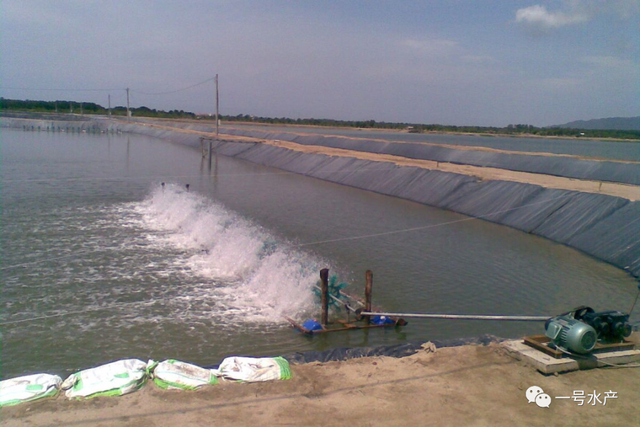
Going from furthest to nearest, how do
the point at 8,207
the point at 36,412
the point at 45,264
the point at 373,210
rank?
the point at 373,210, the point at 8,207, the point at 45,264, the point at 36,412

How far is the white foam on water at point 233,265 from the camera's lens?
10.1 metres

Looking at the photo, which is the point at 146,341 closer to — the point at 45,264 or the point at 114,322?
the point at 114,322

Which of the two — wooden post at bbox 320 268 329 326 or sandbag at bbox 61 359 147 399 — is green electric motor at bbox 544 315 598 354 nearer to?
wooden post at bbox 320 268 329 326

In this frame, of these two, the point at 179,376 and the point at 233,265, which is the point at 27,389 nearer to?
the point at 179,376

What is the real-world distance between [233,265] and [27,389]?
745cm

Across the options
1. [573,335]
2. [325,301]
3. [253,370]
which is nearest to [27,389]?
[253,370]

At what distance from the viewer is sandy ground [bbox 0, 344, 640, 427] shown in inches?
198

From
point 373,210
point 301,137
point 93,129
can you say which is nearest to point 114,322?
point 373,210

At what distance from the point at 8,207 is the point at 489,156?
1219 inches

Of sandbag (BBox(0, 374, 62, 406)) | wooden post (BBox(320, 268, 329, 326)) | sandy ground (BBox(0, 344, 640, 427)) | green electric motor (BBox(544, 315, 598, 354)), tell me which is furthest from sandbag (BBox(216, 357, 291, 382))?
green electric motor (BBox(544, 315, 598, 354))

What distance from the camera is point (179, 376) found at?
5.77 meters

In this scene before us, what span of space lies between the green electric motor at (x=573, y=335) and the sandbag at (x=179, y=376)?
15.7 ft

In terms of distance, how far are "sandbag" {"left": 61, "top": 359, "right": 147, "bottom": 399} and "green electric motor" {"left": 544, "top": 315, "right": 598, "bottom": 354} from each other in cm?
565

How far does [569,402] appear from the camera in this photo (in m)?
5.74
